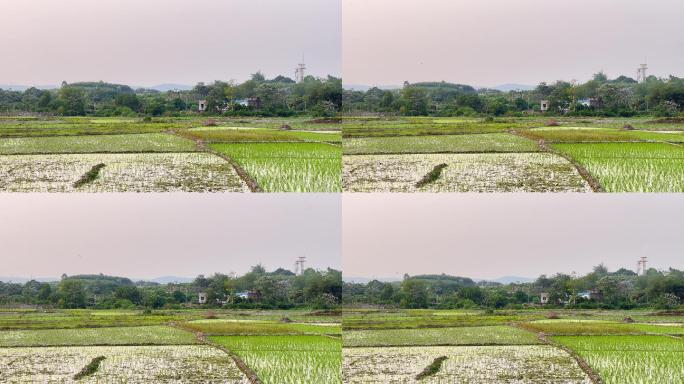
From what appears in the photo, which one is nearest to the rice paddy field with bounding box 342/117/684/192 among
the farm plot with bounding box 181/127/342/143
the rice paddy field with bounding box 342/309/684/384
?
the farm plot with bounding box 181/127/342/143

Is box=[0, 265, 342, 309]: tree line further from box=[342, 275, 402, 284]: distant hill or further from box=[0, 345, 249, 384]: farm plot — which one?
box=[0, 345, 249, 384]: farm plot

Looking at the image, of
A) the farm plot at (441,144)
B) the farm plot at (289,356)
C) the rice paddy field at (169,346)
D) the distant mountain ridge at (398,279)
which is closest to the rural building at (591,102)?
the farm plot at (441,144)

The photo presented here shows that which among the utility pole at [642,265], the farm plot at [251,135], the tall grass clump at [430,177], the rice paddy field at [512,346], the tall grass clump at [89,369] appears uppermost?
the farm plot at [251,135]

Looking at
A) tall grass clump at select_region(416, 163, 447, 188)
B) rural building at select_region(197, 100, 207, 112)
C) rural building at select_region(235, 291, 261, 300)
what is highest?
rural building at select_region(197, 100, 207, 112)

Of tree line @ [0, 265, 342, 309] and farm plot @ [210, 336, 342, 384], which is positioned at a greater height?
tree line @ [0, 265, 342, 309]

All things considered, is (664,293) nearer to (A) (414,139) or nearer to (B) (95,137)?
(A) (414,139)

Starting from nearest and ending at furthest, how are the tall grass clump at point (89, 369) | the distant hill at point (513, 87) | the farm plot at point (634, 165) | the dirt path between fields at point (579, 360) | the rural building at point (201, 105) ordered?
the farm plot at point (634, 165) < the dirt path between fields at point (579, 360) < the tall grass clump at point (89, 369) < the distant hill at point (513, 87) < the rural building at point (201, 105)

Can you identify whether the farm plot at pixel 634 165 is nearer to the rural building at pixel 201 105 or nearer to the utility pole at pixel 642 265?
the utility pole at pixel 642 265

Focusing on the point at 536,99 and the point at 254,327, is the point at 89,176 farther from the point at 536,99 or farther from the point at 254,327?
the point at 536,99
